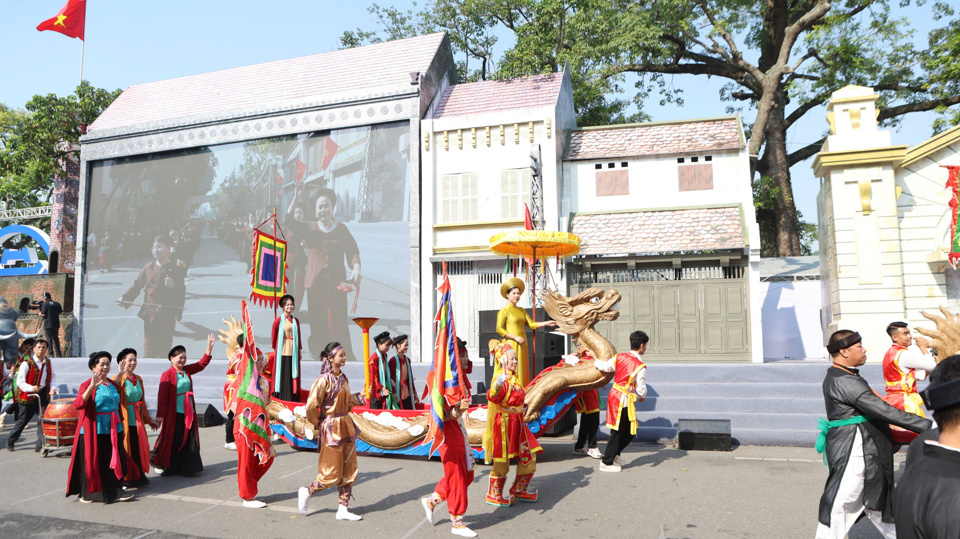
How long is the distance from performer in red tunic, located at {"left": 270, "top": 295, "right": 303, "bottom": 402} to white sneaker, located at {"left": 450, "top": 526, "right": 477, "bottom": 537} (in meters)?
5.03

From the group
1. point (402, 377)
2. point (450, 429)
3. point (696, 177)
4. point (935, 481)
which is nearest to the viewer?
point (935, 481)

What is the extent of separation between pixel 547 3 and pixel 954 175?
39.7 ft

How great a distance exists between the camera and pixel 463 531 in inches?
204

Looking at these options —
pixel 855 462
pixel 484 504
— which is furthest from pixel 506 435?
pixel 855 462

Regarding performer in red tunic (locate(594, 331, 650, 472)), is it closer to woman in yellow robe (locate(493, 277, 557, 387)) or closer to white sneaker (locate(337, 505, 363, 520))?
woman in yellow robe (locate(493, 277, 557, 387))

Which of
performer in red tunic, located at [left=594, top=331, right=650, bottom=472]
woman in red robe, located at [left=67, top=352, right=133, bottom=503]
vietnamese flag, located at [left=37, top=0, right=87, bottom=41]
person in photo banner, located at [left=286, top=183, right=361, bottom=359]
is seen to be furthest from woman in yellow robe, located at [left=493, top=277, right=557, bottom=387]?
vietnamese flag, located at [left=37, top=0, right=87, bottom=41]

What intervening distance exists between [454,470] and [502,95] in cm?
1312

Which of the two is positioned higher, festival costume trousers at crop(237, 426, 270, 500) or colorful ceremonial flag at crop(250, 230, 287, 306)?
colorful ceremonial flag at crop(250, 230, 287, 306)

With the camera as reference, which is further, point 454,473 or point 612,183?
point 612,183

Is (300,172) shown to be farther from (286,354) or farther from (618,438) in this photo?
(618,438)

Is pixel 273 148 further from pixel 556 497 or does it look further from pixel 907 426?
pixel 907 426

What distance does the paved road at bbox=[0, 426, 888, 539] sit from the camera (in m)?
5.38

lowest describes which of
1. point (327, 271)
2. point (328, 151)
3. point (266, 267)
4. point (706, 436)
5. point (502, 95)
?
point (706, 436)

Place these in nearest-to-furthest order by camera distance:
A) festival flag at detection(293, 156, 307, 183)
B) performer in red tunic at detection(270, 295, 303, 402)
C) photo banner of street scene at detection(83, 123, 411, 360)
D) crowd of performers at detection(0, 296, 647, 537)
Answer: crowd of performers at detection(0, 296, 647, 537), performer in red tunic at detection(270, 295, 303, 402), photo banner of street scene at detection(83, 123, 411, 360), festival flag at detection(293, 156, 307, 183)
